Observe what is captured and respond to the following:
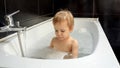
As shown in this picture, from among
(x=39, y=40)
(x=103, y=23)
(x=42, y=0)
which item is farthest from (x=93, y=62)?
(x=103, y=23)

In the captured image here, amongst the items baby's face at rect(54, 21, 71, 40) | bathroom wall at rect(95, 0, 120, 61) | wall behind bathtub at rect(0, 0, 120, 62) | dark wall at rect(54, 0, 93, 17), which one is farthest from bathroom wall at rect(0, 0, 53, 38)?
bathroom wall at rect(95, 0, 120, 61)

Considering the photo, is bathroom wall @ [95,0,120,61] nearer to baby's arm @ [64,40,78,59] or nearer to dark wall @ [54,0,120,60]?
dark wall @ [54,0,120,60]

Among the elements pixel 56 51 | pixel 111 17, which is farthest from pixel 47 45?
pixel 111 17

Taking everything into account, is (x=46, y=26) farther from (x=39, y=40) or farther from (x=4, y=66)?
(x=4, y=66)

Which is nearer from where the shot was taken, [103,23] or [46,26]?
[46,26]

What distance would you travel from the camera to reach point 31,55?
154 centimetres

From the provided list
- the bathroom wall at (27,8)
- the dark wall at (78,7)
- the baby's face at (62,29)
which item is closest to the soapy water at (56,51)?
the baby's face at (62,29)

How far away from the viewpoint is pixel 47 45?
1.83 meters

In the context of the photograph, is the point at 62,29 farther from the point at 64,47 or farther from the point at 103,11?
the point at 103,11

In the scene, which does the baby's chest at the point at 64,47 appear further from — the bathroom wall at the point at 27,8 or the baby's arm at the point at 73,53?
the bathroom wall at the point at 27,8

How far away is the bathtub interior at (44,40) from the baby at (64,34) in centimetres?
8

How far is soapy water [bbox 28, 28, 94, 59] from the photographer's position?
1.54 metres

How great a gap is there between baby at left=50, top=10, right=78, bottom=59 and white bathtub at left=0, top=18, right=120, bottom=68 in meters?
0.09

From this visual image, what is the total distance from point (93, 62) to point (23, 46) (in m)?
0.72
